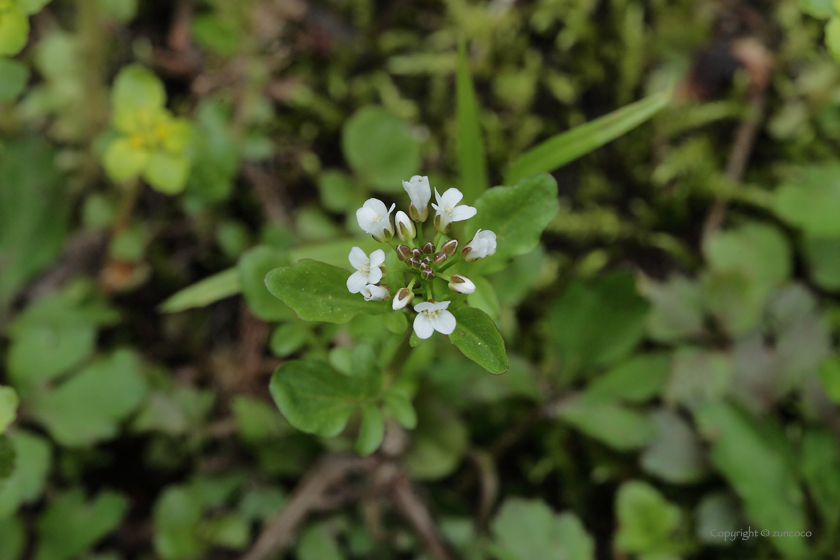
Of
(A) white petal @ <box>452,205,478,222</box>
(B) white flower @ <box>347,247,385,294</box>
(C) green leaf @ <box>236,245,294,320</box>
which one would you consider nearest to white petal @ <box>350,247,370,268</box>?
(B) white flower @ <box>347,247,385,294</box>

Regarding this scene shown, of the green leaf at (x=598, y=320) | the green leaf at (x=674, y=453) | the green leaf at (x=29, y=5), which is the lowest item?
the green leaf at (x=674, y=453)

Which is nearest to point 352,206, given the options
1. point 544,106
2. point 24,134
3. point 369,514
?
point 544,106

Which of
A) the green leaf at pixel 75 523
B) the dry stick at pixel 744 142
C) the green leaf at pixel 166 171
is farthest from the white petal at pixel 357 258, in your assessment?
the dry stick at pixel 744 142

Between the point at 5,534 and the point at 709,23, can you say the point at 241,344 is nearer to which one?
the point at 5,534

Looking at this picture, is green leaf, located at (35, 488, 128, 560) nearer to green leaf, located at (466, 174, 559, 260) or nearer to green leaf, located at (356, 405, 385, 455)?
green leaf, located at (356, 405, 385, 455)

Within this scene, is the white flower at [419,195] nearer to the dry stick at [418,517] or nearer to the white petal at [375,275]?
the white petal at [375,275]

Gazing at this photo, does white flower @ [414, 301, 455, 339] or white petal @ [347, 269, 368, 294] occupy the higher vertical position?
white petal @ [347, 269, 368, 294]
